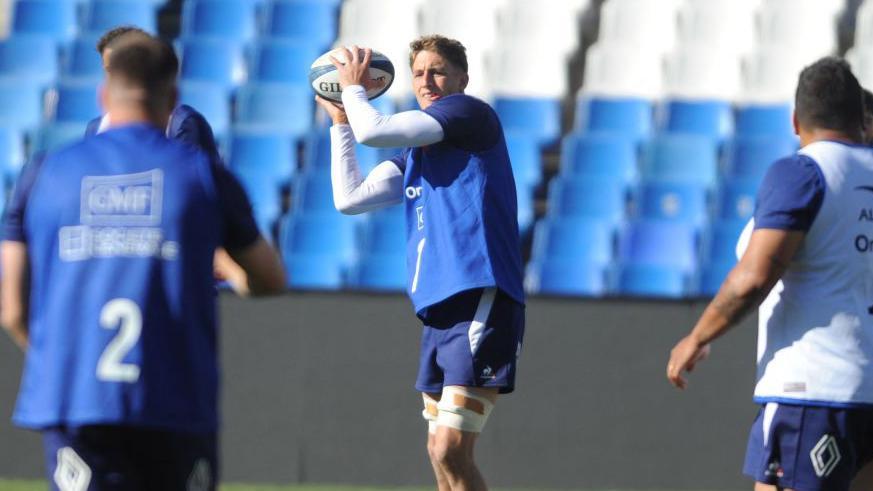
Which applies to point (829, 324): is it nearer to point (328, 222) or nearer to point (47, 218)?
point (47, 218)

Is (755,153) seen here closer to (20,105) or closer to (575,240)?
(575,240)

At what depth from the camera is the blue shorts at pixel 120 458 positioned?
3.56m

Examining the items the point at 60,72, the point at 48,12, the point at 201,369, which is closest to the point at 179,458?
the point at 201,369

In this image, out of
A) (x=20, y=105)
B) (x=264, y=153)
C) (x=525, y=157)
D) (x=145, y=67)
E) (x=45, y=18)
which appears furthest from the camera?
(x=45, y=18)

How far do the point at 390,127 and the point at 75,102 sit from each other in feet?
22.7

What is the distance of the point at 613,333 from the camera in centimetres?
899

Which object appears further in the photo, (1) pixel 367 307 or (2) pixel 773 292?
(1) pixel 367 307

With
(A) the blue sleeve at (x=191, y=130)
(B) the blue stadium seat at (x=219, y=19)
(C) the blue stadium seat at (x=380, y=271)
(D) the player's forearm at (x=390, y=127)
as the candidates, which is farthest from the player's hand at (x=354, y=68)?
(B) the blue stadium seat at (x=219, y=19)

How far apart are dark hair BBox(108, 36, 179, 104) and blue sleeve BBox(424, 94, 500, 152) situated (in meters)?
2.16

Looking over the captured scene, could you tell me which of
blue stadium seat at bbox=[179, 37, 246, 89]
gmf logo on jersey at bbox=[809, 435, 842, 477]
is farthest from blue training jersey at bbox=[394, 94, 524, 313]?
blue stadium seat at bbox=[179, 37, 246, 89]

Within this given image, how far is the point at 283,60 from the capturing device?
12.5 metres

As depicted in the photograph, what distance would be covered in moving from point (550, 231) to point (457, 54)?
4563 mm

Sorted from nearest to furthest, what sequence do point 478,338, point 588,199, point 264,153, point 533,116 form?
point 478,338 → point 588,199 → point 264,153 → point 533,116

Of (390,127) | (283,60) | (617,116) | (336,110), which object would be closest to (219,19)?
(283,60)
